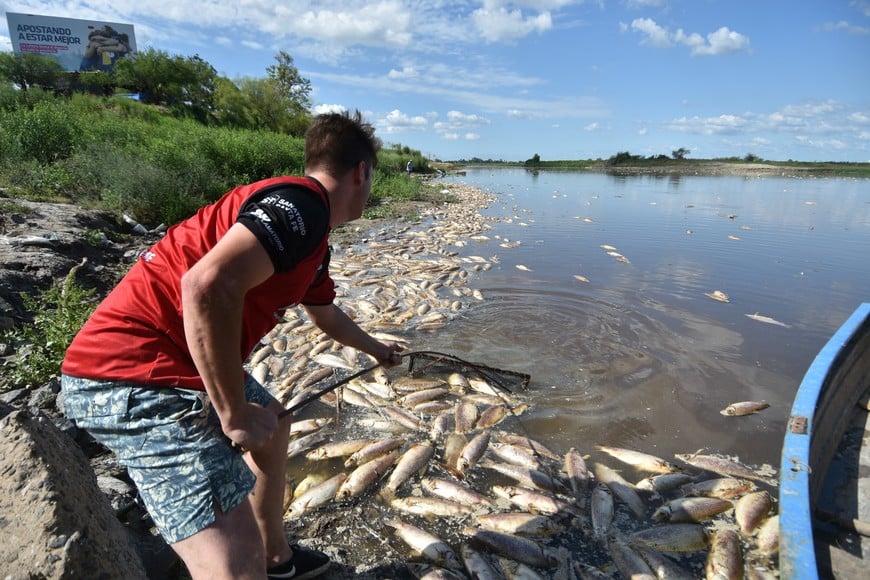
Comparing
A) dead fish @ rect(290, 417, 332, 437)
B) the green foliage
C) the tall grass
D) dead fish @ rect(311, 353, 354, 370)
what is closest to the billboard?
the tall grass

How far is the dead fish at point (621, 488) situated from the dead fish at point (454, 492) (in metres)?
0.99

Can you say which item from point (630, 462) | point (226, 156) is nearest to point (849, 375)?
point (630, 462)

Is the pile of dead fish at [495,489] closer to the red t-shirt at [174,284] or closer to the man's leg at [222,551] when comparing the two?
the man's leg at [222,551]

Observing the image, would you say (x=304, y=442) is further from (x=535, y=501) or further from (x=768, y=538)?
(x=768, y=538)

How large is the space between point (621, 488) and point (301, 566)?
96.4 inches

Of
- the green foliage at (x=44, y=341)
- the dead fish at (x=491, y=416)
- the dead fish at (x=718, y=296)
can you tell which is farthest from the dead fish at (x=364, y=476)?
the dead fish at (x=718, y=296)

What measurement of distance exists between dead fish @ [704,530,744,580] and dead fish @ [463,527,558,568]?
992 millimetres

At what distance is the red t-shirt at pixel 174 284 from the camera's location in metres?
1.76

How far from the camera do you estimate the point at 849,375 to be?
4.75 m

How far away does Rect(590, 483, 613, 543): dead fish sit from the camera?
10.4 feet

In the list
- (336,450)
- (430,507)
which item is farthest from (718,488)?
(336,450)

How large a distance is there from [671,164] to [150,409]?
108m

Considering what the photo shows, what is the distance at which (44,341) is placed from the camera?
4.80m

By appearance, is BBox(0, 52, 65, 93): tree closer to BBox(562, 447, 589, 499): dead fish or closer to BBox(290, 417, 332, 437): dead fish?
BBox(290, 417, 332, 437): dead fish
